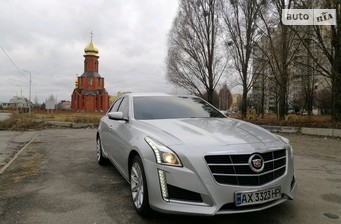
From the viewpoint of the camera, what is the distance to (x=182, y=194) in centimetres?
316

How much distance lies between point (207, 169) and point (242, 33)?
2392 cm

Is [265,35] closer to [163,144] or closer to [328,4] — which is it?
[328,4]

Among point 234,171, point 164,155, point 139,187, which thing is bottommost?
point 139,187

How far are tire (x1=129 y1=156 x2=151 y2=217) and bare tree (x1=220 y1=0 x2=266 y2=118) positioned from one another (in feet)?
69.7

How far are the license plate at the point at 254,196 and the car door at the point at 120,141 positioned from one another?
5.61ft

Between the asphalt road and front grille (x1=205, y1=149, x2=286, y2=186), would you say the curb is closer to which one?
the asphalt road

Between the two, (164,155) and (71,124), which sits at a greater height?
(164,155)

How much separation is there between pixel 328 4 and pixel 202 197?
15.4 meters

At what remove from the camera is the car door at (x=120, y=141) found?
4359 millimetres

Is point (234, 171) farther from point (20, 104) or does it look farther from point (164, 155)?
point (20, 104)

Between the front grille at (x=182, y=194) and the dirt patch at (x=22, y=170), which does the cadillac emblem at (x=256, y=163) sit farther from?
the dirt patch at (x=22, y=170)

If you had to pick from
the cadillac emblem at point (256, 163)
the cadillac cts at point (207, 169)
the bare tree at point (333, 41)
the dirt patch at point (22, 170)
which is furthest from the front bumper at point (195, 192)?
the bare tree at point (333, 41)

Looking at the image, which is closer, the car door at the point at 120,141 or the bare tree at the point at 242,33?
the car door at the point at 120,141

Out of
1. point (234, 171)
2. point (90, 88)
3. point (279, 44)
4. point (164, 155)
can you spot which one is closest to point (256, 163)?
point (234, 171)
